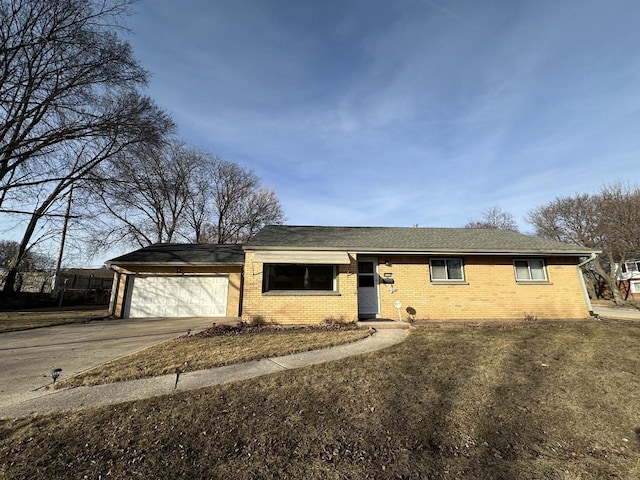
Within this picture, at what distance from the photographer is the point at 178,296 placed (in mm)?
14086

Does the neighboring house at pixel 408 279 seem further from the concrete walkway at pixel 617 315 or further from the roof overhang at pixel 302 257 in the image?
the concrete walkway at pixel 617 315

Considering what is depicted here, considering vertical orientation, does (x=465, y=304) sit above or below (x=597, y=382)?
A: above

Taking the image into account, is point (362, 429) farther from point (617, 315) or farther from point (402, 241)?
point (617, 315)

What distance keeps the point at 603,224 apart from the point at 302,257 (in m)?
27.5

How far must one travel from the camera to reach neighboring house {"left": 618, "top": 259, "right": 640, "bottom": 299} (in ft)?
99.4

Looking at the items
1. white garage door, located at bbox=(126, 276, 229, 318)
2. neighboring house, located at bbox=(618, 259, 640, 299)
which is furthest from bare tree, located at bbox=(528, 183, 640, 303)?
white garage door, located at bbox=(126, 276, 229, 318)

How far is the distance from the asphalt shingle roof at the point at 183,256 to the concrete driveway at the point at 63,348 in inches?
131

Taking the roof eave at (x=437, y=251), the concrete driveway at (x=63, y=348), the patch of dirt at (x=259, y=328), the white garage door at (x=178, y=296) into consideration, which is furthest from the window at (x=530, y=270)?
the white garage door at (x=178, y=296)

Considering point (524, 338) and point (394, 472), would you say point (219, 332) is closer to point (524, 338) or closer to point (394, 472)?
point (394, 472)

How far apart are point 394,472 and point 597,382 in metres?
4.78

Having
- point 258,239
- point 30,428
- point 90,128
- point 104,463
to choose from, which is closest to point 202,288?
point 258,239

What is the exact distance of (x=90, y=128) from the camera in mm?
13094

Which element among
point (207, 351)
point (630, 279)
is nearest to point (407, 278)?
point (207, 351)

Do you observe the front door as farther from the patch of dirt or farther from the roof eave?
the patch of dirt
